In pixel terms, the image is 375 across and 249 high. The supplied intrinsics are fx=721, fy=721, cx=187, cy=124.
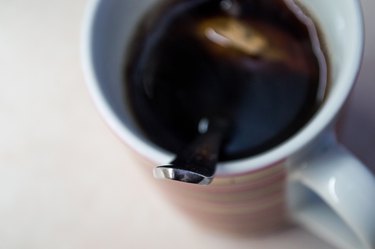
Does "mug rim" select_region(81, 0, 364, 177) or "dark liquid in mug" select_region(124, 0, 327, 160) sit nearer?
"mug rim" select_region(81, 0, 364, 177)

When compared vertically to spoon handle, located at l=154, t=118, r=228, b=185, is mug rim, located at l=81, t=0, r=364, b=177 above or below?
above

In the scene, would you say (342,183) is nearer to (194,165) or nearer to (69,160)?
(194,165)

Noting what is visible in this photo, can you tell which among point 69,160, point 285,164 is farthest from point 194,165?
point 69,160

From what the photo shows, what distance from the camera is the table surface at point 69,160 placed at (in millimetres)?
513

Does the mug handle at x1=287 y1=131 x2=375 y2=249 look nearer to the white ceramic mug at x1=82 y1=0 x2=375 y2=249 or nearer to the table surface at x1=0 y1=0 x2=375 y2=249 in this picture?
the white ceramic mug at x1=82 y1=0 x2=375 y2=249

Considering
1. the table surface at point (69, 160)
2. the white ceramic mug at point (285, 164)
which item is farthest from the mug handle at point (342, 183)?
the table surface at point (69, 160)

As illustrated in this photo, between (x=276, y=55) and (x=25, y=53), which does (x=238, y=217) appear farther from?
(x=25, y=53)

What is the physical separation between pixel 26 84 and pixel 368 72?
268 millimetres

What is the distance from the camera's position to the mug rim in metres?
0.37

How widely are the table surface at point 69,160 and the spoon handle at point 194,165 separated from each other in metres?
0.08

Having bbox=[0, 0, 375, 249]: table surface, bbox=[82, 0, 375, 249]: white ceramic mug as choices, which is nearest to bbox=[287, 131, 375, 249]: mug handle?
bbox=[82, 0, 375, 249]: white ceramic mug

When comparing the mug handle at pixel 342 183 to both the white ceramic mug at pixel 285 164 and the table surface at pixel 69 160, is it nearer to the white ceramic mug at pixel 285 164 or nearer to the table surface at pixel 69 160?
the white ceramic mug at pixel 285 164

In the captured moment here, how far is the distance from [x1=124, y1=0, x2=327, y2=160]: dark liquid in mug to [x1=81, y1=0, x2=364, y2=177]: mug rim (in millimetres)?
56

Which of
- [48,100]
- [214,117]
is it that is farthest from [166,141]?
[48,100]
